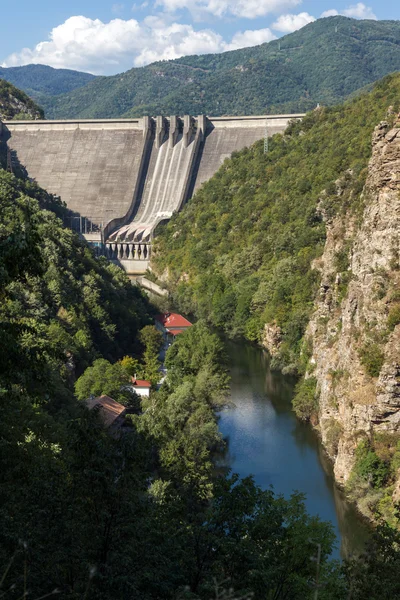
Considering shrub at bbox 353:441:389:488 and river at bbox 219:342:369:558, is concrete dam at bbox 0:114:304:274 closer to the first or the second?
river at bbox 219:342:369:558

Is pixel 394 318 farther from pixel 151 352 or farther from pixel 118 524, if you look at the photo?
pixel 118 524

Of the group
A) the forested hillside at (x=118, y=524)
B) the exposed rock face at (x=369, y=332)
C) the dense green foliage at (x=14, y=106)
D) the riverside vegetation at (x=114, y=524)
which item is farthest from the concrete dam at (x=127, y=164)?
the riverside vegetation at (x=114, y=524)

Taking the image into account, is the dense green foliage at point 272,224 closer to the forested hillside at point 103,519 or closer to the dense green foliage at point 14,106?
the dense green foliage at point 14,106

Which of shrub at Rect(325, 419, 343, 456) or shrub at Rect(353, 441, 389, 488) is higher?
shrub at Rect(353, 441, 389, 488)

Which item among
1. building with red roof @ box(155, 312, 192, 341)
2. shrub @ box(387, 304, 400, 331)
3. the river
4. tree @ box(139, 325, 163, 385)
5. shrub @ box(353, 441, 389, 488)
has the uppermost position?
shrub @ box(387, 304, 400, 331)

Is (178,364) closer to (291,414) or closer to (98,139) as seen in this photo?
(291,414)

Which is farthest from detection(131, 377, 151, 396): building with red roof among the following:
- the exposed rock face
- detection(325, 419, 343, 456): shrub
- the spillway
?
the spillway

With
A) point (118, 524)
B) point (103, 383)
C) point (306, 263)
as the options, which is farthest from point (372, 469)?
point (306, 263)
